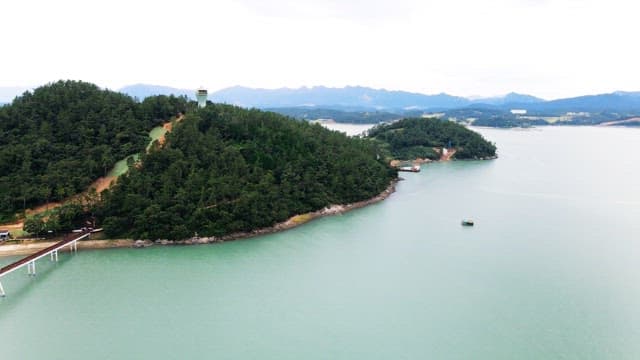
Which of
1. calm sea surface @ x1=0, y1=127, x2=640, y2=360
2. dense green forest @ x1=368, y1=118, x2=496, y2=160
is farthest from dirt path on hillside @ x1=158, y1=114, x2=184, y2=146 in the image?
dense green forest @ x1=368, y1=118, x2=496, y2=160

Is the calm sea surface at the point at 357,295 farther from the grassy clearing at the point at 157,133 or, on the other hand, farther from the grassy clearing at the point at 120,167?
the grassy clearing at the point at 157,133

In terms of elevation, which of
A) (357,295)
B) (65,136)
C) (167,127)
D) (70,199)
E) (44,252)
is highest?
(167,127)

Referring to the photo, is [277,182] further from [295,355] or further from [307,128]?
[295,355]

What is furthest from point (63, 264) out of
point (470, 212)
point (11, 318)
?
point (470, 212)

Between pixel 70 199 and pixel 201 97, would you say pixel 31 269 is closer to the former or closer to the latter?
pixel 70 199

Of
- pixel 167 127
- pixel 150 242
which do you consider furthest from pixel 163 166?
pixel 167 127

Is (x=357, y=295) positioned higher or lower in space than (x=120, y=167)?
lower

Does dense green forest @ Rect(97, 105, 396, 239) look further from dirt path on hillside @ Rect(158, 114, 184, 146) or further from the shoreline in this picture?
dirt path on hillside @ Rect(158, 114, 184, 146)
